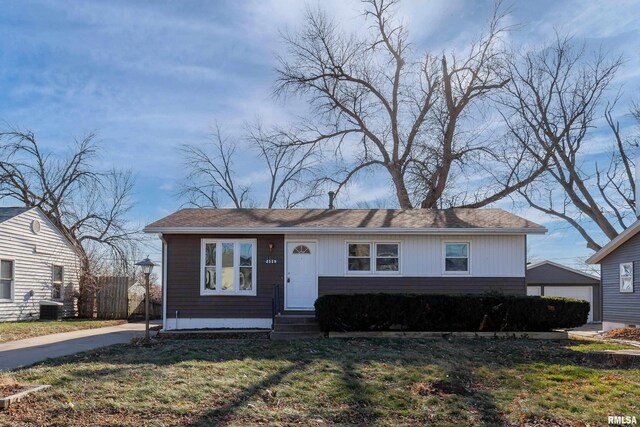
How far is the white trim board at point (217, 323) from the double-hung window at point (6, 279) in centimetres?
791

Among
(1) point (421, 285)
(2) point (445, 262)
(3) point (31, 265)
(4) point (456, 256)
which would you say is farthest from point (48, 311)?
(4) point (456, 256)

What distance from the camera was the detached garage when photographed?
89.5 ft

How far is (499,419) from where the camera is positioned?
6480 millimetres

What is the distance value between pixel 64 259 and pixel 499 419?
67.6 ft

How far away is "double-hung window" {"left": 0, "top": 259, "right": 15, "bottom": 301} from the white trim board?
7908 mm

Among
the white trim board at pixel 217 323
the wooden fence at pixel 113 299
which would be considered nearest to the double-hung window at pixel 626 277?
the white trim board at pixel 217 323

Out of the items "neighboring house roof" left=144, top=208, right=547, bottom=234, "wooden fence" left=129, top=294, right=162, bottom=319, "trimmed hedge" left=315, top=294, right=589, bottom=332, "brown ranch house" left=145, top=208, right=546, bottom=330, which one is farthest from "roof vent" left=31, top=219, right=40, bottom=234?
"trimmed hedge" left=315, top=294, right=589, bottom=332

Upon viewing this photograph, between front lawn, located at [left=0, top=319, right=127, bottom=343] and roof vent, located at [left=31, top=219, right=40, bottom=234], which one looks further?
roof vent, located at [left=31, top=219, right=40, bottom=234]

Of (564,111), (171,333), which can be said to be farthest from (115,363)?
(564,111)

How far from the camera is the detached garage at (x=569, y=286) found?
27266 mm

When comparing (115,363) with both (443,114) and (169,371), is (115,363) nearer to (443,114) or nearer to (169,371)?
(169,371)

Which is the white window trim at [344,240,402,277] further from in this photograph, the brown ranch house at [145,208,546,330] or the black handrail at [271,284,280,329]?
the black handrail at [271,284,280,329]

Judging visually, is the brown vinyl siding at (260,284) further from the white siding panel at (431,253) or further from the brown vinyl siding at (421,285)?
the white siding panel at (431,253)

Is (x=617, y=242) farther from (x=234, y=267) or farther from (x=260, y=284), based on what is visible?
(x=234, y=267)
